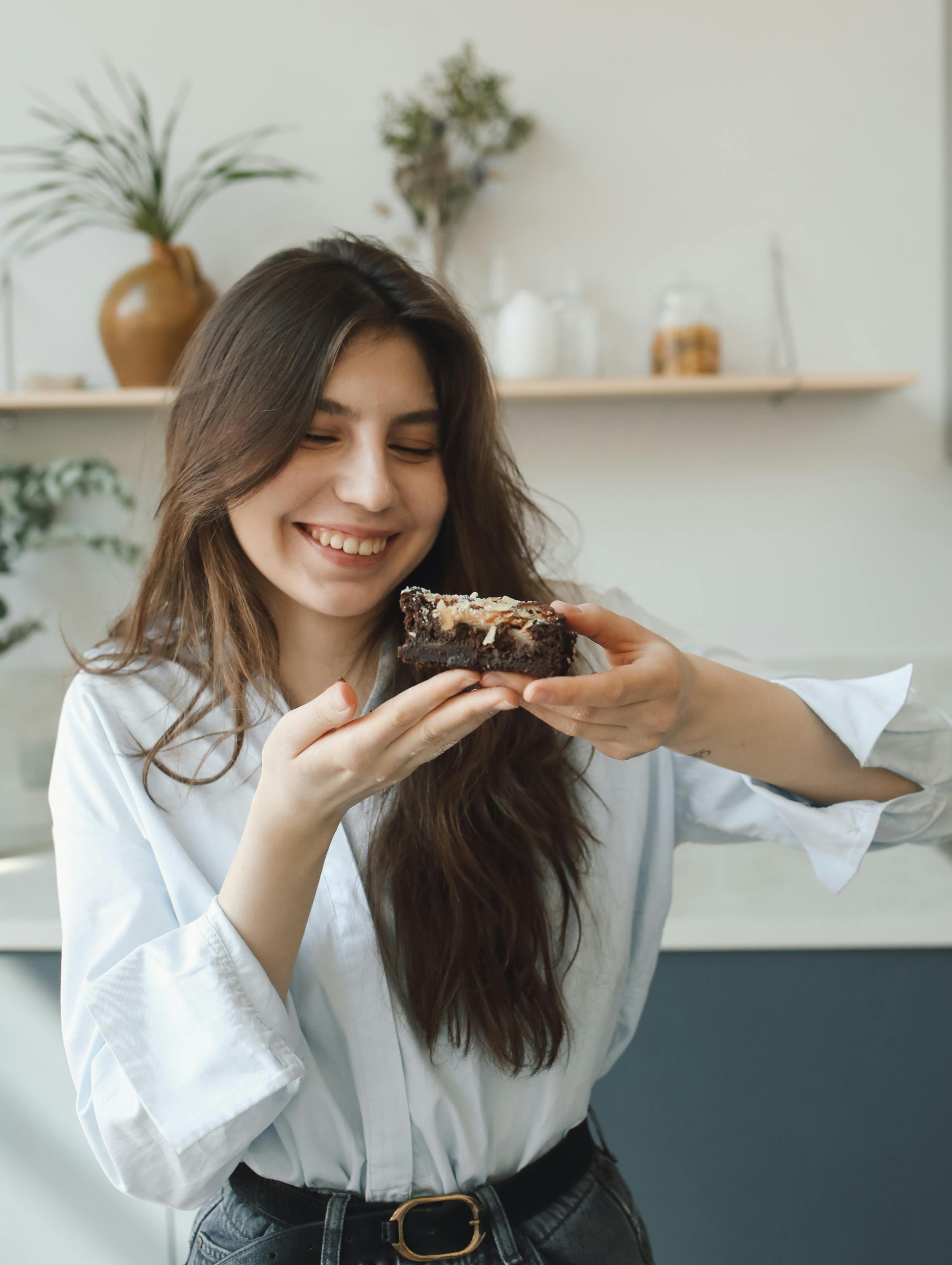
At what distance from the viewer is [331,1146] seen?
37.2 inches

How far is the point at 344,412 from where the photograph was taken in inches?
37.7

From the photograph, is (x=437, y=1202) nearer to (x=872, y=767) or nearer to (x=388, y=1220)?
(x=388, y=1220)

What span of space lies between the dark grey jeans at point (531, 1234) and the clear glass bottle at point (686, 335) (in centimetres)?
151

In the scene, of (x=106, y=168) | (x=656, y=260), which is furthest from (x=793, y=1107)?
(x=106, y=168)

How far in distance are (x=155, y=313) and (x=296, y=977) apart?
4.87 feet

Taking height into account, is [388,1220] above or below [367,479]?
below

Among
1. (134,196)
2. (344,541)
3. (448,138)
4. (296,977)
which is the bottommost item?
(296,977)

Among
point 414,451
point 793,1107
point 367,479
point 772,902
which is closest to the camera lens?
point 367,479

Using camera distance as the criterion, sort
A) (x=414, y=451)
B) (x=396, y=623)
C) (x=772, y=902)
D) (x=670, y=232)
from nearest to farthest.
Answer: (x=414, y=451), (x=396, y=623), (x=772, y=902), (x=670, y=232)

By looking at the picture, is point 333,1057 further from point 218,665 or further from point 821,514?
point 821,514

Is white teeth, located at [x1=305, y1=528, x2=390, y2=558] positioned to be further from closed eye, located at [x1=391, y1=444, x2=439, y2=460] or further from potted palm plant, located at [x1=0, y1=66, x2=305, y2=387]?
potted palm plant, located at [x1=0, y1=66, x2=305, y2=387]

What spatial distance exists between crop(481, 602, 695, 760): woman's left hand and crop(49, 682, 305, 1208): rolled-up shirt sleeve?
322mm

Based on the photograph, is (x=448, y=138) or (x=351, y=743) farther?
(x=448, y=138)

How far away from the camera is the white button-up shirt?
2.71 ft
